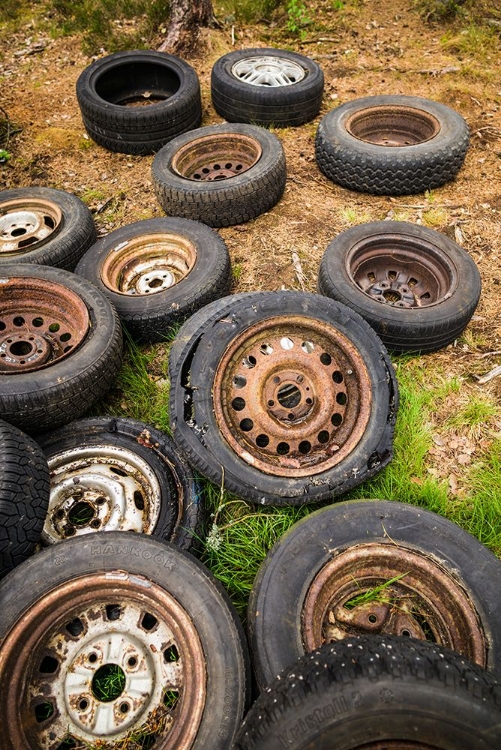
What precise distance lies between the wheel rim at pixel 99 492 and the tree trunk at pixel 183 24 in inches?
278

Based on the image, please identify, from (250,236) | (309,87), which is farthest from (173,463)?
(309,87)

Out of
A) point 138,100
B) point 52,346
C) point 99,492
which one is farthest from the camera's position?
point 138,100

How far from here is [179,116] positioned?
6.11 meters

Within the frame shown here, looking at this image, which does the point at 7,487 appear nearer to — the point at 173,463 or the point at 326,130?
the point at 173,463

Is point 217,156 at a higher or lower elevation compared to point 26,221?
→ higher

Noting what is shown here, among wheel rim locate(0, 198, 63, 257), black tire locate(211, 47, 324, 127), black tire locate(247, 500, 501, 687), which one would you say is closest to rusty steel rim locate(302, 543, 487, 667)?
black tire locate(247, 500, 501, 687)

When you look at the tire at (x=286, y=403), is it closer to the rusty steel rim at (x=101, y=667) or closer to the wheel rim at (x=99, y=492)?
the wheel rim at (x=99, y=492)

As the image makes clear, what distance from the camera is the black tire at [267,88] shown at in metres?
6.27

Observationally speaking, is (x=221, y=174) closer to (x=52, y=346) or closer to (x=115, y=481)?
(x=52, y=346)

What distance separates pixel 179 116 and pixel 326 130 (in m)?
1.83

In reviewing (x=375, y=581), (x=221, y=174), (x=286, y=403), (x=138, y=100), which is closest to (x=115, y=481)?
(x=286, y=403)

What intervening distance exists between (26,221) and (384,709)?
506cm

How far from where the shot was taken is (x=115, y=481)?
3496mm

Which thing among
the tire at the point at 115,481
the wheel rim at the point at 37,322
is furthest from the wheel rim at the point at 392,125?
the tire at the point at 115,481
